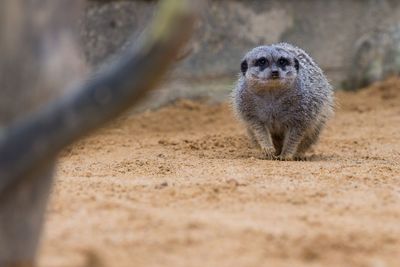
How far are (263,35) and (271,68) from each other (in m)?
1.95

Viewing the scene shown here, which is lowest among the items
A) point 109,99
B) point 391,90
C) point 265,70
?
point 391,90

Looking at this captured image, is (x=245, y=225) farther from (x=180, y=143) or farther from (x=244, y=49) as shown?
(x=244, y=49)

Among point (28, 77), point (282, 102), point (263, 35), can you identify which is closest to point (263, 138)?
point (282, 102)

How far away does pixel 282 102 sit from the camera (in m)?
6.55

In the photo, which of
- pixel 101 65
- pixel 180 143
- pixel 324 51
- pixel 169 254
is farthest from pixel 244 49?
pixel 169 254

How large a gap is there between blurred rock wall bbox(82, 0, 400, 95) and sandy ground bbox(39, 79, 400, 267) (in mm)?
1665

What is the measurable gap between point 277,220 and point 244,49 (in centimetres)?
493

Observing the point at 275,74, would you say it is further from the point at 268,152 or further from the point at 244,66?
the point at 268,152

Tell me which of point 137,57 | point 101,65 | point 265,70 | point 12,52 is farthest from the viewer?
point 101,65

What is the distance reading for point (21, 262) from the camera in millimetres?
2746

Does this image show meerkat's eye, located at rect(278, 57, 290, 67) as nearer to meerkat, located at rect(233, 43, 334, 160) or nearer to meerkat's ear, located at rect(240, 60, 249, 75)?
meerkat, located at rect(233, 43, 334, 160)

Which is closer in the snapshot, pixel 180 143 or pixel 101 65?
pixel 180 143

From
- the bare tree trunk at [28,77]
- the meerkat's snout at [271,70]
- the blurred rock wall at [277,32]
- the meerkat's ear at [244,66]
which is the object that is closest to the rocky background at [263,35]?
the blurred rock wall at [277,32]

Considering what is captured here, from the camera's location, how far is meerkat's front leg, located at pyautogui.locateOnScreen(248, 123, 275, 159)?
628 cm
